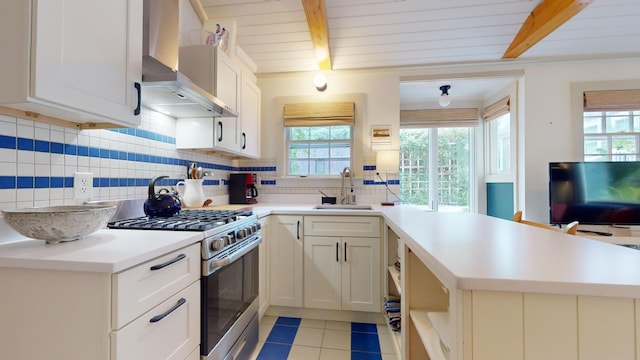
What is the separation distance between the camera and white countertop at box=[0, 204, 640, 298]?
0.57m

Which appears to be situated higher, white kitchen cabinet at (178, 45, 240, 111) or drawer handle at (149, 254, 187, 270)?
white kitchen cabinet at (178, 45, 240, 111)

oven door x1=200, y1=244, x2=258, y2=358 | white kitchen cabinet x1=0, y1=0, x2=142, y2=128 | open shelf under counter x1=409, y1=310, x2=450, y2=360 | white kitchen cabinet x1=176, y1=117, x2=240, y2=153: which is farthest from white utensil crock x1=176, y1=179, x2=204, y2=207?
open shelf under counter x1=409, y1=310, x2=450, y2=360

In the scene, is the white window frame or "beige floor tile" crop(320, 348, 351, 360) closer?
"beige floor tile" crop(320, 348, 351, 360)

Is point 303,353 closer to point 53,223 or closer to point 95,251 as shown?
point 95,251

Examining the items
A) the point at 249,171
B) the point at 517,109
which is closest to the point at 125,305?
the point at 249,171

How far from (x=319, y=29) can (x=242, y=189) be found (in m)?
1.68

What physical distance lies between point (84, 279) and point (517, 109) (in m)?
3.75

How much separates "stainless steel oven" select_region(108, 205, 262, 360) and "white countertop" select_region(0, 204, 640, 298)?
0.13 m

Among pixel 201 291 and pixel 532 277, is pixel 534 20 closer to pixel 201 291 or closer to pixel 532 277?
pixel 532 277

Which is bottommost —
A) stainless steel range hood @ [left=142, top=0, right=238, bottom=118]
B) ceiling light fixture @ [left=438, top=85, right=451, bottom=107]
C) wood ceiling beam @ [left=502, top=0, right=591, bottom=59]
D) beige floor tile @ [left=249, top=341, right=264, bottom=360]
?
beige floor tile @ [left=249, top=341, right=264, bottom=360]

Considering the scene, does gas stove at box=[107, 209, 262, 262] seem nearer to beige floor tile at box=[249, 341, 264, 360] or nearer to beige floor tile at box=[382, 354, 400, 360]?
beige floor tile at box=[249, 341, 264, 360]

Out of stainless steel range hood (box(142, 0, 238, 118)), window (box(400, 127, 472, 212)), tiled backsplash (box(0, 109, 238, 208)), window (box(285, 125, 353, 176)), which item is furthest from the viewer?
window (box(400, 127, 472, 212))

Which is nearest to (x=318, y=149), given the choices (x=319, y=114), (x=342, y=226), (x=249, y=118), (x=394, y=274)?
(x=319, y=114)

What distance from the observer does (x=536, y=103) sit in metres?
2.76
